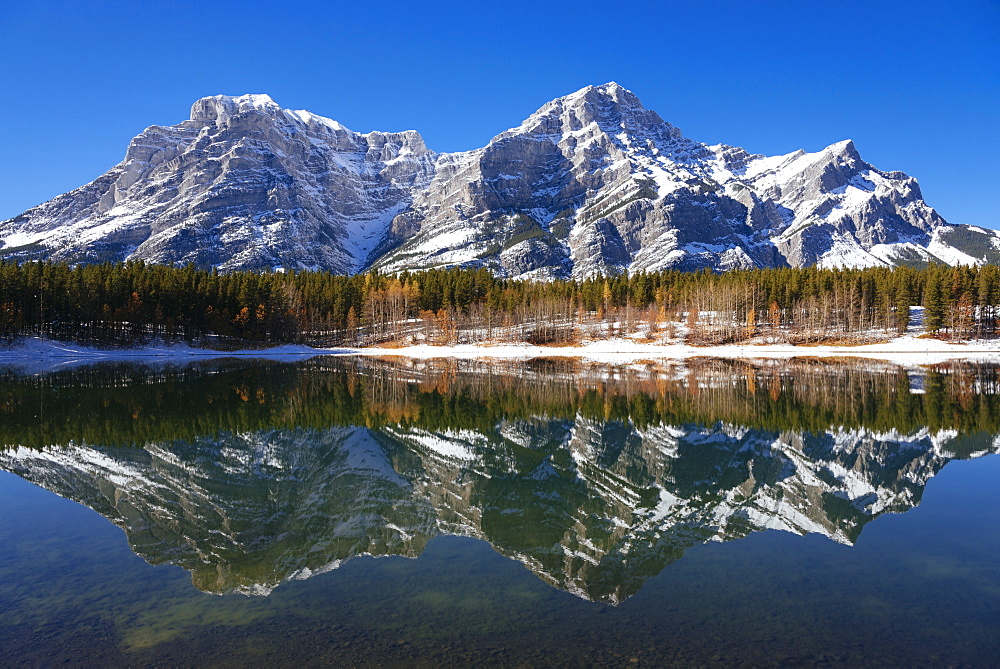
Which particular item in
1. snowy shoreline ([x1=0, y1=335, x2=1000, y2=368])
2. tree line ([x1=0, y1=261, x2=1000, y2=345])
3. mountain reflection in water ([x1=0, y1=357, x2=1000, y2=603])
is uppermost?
tree line ([x1=0, y1=261, x2=1000, y2=345])

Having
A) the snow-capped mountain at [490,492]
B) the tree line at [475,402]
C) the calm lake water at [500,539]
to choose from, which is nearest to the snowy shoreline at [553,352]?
the tree line at [475,402]

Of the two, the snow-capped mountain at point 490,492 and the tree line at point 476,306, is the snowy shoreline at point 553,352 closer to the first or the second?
the tree line at point 476,306

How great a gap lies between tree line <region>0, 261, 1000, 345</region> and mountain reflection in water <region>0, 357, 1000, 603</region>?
70436 mm

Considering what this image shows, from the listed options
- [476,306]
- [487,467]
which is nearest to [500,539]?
[487,467]

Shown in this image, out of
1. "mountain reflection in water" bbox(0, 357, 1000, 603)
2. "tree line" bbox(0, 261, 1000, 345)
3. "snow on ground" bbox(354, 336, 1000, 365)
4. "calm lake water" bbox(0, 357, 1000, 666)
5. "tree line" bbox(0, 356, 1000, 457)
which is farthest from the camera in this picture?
"tree line" bbox(0, 261, 1000, 345)

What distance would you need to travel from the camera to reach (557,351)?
123688mm

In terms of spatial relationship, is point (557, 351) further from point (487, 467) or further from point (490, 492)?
point (490, 492)

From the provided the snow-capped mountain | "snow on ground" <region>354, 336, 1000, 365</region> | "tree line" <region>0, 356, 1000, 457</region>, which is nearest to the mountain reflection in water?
the snow-capped mountain

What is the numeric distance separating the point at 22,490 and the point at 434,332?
123m

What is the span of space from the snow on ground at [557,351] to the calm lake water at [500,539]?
73100mm

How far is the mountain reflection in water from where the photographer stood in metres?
15.7

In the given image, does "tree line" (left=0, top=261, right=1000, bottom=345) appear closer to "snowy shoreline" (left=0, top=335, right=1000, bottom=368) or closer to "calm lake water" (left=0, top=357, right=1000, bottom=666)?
"snowy shoreline" (left=0, top=335, right=1000, bottom=368)

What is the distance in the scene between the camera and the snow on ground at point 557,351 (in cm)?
10094

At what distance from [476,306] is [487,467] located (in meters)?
125
